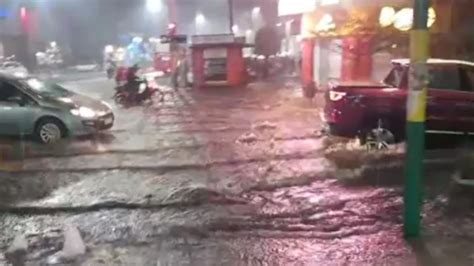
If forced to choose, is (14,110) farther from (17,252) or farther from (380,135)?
(17,252)

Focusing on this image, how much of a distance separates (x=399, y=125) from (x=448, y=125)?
891mm

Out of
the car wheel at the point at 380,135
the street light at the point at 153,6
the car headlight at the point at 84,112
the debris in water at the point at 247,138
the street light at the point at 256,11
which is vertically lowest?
the debris in water at the point at 247,138

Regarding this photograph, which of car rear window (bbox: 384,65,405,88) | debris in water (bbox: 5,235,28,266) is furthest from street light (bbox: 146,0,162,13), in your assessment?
debris in water (bbox: 5,235,28,266)

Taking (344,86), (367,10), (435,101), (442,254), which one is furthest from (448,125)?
(367,10)

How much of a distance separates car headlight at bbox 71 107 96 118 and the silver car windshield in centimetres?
68

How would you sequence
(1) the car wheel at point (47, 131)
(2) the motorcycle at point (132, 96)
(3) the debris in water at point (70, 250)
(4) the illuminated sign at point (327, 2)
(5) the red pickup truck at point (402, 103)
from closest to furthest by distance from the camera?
(3) the debris in water at point (70, 250)
(5) the red pickup truck at point (402, 103)
(1) the car wheel at point (47, 131)
(4) the illuminated sign at point (327, 2)
(2) the motorcycle at point (132, 96)

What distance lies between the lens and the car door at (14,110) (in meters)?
15.2

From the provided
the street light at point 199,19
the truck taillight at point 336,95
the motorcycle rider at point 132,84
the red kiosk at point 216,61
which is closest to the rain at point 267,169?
the truck taillight at point 336,95

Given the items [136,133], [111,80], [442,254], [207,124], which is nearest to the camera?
[442,254]

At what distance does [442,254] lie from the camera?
23.4 ft

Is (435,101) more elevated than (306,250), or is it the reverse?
(435,101)

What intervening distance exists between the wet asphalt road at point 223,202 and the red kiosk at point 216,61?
19.5m

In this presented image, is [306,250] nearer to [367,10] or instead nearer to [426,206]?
[426,206]

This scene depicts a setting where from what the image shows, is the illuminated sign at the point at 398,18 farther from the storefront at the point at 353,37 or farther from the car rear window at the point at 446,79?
the car rear window at the point at 446,79
